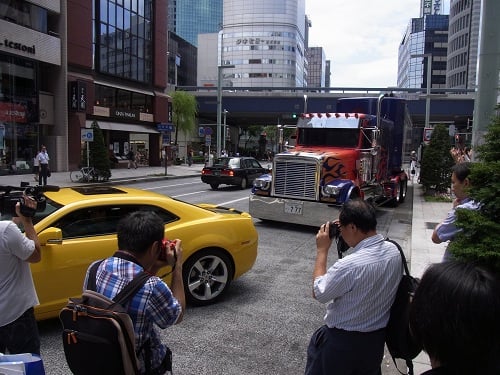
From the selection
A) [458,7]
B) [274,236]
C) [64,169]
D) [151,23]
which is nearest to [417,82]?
[458,7]

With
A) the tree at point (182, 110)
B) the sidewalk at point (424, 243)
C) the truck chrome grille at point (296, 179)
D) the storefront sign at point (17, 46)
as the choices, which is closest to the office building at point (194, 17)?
the tree at point (182, 110)

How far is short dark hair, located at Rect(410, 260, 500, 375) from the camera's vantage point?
52.2 inches

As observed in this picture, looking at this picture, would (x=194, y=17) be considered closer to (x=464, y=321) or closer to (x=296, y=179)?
(x=296, y=179)

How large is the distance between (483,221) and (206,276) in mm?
3532

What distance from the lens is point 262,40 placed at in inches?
5408

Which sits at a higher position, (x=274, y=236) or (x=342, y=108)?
(x=342, y=108)

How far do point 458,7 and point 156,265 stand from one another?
127m

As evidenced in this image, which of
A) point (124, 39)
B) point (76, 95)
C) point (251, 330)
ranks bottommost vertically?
point (251, 330)

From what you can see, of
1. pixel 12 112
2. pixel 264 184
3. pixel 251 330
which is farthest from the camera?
pixel 12 112

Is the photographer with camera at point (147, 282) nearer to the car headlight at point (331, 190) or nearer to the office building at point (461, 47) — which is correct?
the car headlight at point (331, 190)

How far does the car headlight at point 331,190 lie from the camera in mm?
10414

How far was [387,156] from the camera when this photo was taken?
47.5 ft

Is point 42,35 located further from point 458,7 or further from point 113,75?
point 458,7

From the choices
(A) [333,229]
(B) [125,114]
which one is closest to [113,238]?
(A) [333,229]
